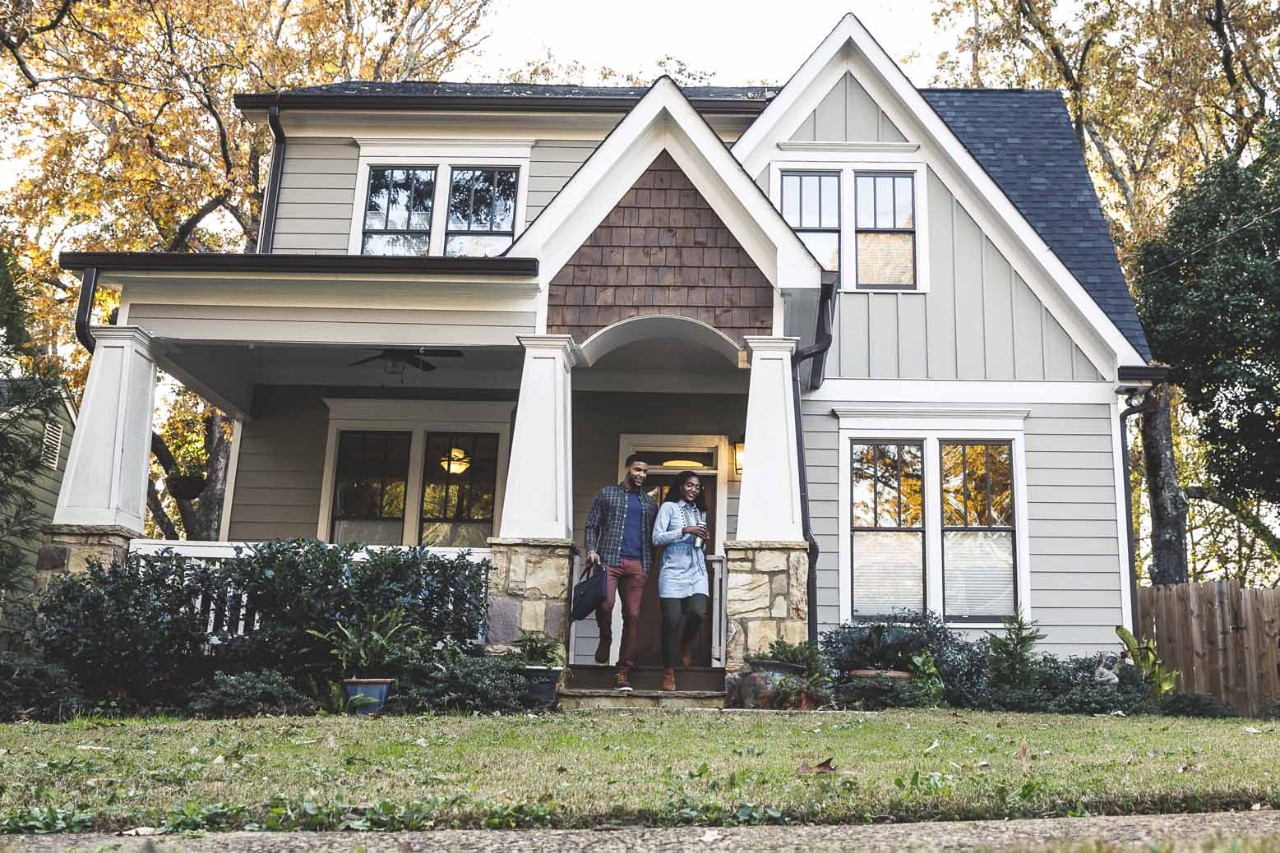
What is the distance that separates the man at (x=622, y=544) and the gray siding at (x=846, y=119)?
4807 millimetres

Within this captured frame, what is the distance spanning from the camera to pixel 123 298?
9.26 metres

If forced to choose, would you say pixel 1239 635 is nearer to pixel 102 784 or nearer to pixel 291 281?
pixel 291 281

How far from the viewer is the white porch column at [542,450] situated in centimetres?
859

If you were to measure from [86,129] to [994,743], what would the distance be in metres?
18.8

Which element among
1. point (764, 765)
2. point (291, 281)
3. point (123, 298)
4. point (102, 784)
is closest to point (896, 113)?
point (291, 281)

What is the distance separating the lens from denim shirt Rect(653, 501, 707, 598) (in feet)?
28.3

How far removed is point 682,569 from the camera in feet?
28.4

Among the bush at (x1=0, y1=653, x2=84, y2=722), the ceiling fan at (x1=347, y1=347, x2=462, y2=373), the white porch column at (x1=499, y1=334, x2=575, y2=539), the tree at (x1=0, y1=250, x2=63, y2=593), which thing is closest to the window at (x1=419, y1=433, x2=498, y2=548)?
the ceiling fan at (x1=347, y1=347, x2=462, y2=373)

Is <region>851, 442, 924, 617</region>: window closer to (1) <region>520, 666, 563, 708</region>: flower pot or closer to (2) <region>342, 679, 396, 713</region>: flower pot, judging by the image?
(1) <region>520, 666, 563, 708</region>: flower pot

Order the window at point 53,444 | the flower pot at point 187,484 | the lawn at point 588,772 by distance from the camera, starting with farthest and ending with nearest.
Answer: the flower pot at point 187,484
the window at point 53,444
the lawn at point 588,772

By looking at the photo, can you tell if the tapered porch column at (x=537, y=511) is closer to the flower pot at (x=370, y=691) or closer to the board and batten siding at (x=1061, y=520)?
the flower pot at (x=370, y=691)

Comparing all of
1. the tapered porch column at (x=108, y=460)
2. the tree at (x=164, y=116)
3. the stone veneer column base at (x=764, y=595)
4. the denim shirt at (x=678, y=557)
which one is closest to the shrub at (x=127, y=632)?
the tapered porch column at (x=108, y=460)

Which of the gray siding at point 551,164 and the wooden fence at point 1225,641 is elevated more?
the gray siding at point 551,164

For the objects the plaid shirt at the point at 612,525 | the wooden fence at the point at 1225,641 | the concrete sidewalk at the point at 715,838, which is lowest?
the concrete sidewalk at the point at 715,838
